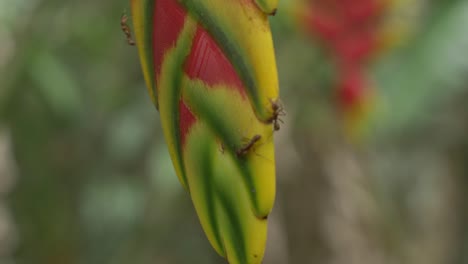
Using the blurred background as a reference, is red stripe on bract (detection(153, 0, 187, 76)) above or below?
above

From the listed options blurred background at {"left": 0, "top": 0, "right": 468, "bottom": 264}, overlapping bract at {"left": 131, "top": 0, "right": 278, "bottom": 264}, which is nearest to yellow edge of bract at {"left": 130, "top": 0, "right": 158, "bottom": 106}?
overlapping bract at {"left": 131, "top": 0, "right": 278, "bottom": 264}

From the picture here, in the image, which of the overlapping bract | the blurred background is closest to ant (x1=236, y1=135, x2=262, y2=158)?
the overlapping bract

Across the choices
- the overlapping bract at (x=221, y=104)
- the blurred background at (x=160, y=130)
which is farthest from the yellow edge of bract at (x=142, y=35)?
the blurred background at (x=160, y=130)

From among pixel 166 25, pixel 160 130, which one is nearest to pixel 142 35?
pixel 166 25

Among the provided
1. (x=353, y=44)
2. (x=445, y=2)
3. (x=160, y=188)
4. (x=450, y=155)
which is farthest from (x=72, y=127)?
(x=450, y=155)

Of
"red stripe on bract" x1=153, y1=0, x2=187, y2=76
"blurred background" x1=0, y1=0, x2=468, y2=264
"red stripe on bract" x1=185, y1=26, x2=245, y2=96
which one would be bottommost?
"blurred background" x1=0, y1=0, x2=468, y2=264

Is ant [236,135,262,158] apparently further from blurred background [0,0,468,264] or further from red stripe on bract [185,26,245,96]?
blurred background [0,0,468,264]

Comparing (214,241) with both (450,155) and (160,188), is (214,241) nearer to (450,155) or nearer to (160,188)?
(160,188)

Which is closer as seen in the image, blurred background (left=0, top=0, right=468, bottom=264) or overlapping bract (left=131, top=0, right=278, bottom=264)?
overlapping bract (left=131, top=0, right=278, bottom=264)
